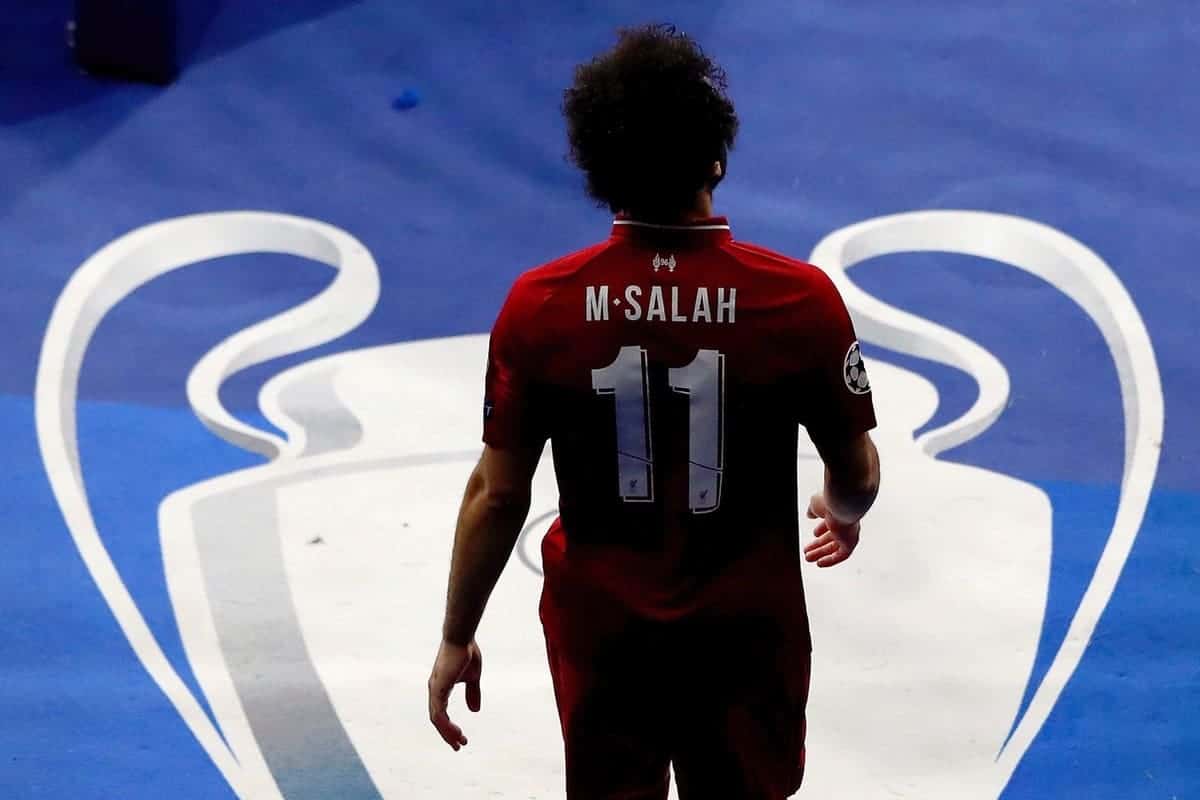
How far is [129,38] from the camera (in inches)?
221

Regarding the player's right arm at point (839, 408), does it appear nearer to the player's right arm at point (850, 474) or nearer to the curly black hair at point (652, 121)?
the player's right arm at point (850, 474)

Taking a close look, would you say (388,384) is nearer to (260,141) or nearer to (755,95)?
(260,141)

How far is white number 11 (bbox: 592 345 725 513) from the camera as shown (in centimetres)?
176

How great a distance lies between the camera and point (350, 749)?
3.10 metres

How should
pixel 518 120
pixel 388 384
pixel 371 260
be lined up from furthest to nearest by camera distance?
pixel 518 120 < pixel 371 260 < pixel 388 384

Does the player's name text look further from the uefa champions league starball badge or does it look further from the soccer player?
the uefa champions league starball badge

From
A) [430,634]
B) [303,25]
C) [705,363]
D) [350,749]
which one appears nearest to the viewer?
[705,363]

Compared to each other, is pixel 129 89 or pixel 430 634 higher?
pixel 129 89

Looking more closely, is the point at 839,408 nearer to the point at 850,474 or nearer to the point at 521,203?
the point at 850,474

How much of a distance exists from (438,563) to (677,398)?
2.08 meters

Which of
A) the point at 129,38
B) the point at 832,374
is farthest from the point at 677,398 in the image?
the point at 129,38

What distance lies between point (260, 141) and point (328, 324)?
3.51 ft

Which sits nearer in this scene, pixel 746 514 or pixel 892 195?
pixel 746 514

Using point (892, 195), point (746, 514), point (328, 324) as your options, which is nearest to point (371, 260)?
point (328, 324)
